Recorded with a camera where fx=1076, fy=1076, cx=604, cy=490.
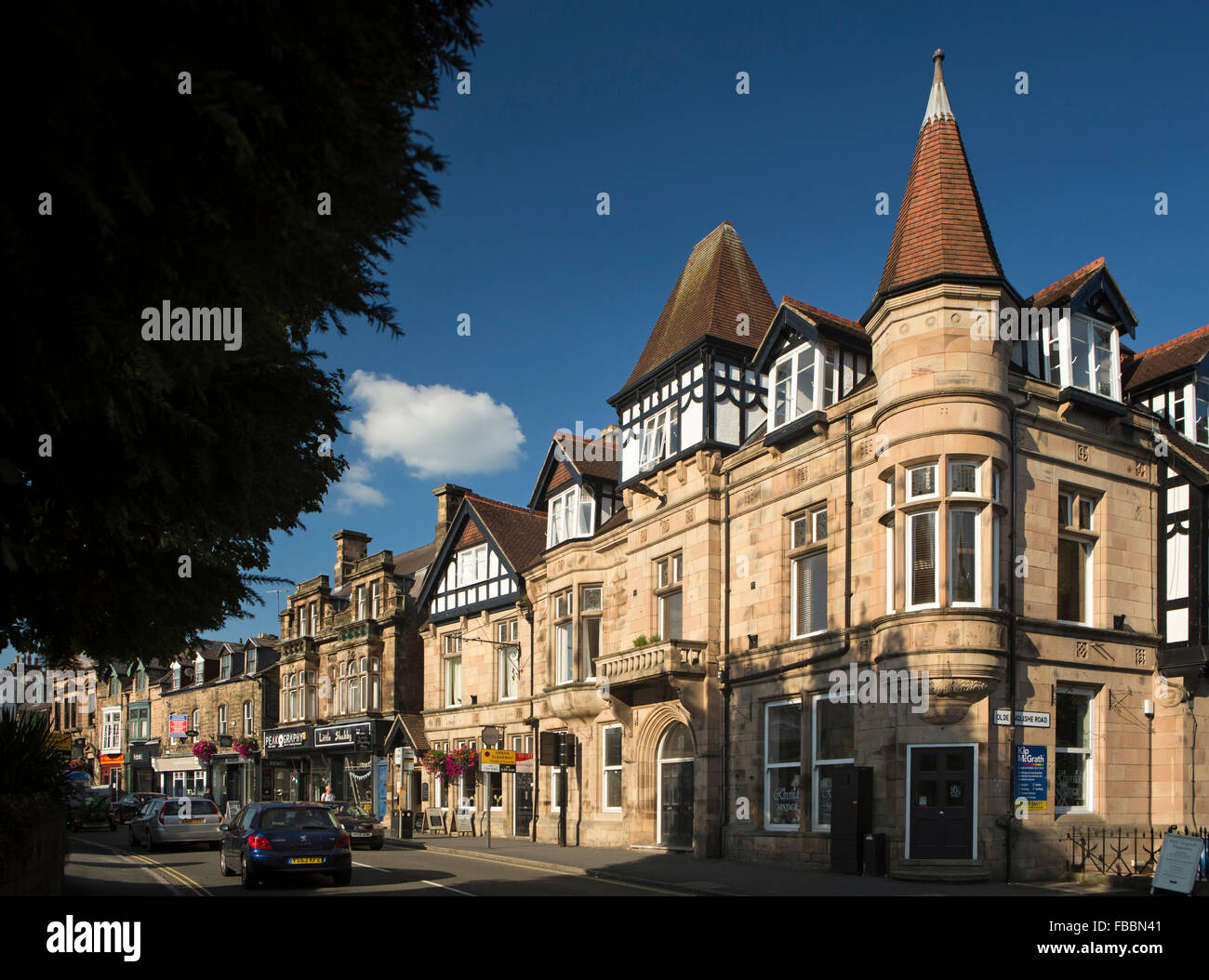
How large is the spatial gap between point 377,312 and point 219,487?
2.05 m

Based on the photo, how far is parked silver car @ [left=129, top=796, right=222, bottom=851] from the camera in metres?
27.7

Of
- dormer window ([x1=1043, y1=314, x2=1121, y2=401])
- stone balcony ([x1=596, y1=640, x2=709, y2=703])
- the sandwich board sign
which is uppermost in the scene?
dormer window ([x1=1043, y1=314, x2=1121, y2=401])

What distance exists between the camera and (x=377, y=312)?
788cm

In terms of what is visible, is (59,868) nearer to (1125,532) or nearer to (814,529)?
(814,529)

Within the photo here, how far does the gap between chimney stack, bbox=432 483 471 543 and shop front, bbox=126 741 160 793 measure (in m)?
39.9

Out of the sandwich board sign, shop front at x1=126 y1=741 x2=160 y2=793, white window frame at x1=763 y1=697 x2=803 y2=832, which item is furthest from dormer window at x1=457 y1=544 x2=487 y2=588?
shop front at x1=126 y1=741 x2=160 y2=793

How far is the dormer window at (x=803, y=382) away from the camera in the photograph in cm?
2219

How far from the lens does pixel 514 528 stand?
126 feet

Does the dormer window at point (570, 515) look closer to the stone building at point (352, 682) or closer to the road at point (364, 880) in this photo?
the road at point (364, 880)

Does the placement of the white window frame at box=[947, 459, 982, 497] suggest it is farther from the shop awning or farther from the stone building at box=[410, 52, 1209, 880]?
the shop awning

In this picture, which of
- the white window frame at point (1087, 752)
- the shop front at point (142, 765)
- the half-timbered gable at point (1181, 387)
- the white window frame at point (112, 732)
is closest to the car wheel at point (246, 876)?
the white window frame at point (1087, 752)

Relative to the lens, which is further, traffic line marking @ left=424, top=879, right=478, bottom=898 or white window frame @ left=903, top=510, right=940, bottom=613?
white window frame @ left=903, top=510, right=940, bottom=613

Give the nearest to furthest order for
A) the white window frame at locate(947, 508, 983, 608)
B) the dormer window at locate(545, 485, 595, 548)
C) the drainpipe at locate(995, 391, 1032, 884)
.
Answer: the drainpipe at locate(995, 391, 1032, 884)
the white window frame at locate(947, 508, 983, 608)
the dormer window at locate(545, 485, 595, 548)

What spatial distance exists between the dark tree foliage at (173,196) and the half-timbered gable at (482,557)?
1094 inches
